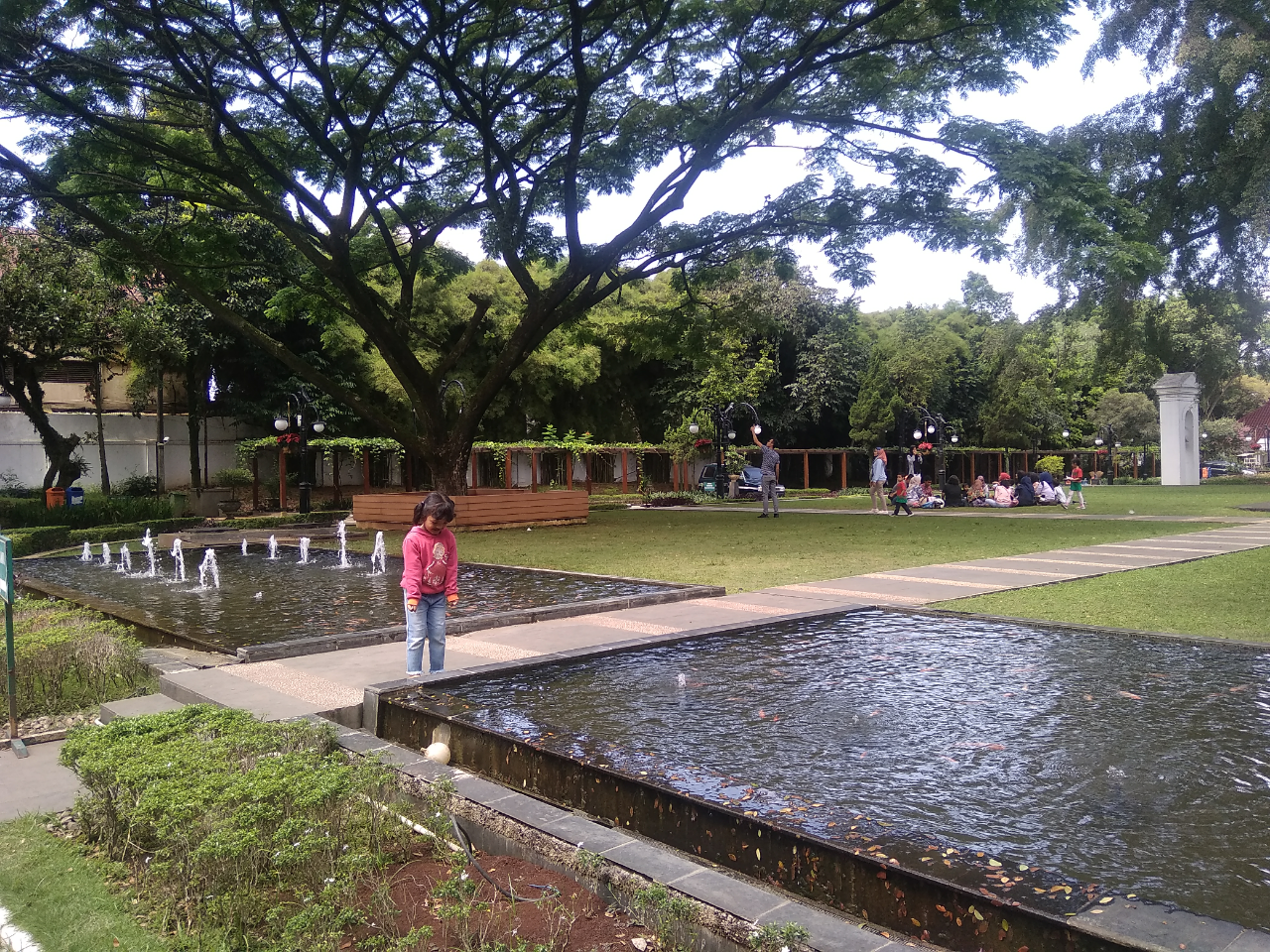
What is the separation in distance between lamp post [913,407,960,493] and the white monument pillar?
340 inches

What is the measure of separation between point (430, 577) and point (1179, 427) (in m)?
41.6

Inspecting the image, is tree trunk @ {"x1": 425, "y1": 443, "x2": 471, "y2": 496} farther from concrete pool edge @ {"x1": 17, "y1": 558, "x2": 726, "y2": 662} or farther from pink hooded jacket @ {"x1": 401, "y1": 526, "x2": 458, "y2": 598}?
pink hooded jacket @ {"x1": 401, "y1": 526, "x2": 458, "y2": 598}

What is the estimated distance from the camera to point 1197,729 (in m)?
4.72

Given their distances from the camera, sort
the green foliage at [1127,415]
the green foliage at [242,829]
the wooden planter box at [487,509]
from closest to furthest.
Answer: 1. the green foliage at [242,829]
2. the wooden planter box at [487,509]
3. the green foliage at [1127,415]

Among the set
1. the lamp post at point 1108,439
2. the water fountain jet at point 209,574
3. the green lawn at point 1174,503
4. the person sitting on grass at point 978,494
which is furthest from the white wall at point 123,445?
the lamp post at point 1108,439

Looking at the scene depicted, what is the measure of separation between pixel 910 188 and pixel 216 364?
78.9 ft

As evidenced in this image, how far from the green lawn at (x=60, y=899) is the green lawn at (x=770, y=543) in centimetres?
789

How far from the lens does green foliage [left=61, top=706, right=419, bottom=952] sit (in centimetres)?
302

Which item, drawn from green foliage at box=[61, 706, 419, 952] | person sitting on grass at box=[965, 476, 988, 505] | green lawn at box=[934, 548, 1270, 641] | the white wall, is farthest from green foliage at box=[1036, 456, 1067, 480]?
green foliage at box=[61, 706, 419, 952]

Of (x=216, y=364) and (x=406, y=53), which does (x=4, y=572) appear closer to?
(x=406, y=53)

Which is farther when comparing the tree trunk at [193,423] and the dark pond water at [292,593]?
the tree trunk at [193,423]

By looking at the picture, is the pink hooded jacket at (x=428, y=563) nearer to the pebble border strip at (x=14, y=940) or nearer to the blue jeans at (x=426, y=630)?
the blue jeans at (x=426, y=630)

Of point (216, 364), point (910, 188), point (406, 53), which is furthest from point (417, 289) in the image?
point (910, 188)

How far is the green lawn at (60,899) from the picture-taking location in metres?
3.12
